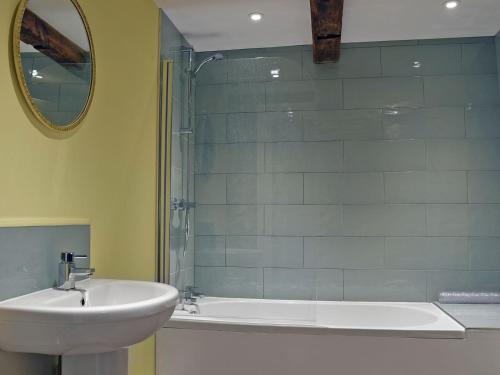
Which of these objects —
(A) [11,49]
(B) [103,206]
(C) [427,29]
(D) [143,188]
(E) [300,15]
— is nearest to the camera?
(A) [11,49]

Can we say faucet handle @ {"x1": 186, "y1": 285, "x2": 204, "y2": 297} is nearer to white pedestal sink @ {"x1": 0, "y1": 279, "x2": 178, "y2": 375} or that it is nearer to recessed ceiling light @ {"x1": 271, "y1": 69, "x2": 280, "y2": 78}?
white pedestal sink @ {"x1": 0, "y1": 279, "x2": 178, "y2": 375}

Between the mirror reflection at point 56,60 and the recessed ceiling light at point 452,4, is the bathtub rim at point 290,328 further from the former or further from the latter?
the recessed ceiling light at point 452,4

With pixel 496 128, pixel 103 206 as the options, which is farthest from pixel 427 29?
pixel 103 206

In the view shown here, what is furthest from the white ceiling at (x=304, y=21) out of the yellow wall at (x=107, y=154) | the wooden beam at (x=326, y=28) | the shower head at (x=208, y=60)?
the yellow wall at (x=107, y=154)

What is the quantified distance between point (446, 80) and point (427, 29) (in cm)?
42

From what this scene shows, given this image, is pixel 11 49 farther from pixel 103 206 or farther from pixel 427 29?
pixel 427 29

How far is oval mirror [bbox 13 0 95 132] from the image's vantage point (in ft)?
5.85

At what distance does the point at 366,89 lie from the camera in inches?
143

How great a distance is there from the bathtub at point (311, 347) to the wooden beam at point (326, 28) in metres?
1.86

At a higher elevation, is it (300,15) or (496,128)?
(300,15)

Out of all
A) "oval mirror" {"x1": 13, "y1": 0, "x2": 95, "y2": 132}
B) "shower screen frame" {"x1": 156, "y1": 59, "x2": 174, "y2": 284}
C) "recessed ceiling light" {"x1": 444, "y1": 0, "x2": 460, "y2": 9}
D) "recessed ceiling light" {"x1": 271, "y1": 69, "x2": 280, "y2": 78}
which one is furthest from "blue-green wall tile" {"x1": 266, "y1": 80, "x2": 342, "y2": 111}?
"oval mirror" {"x1": 13, "y1": 0, "x2": 95, "y2": 132}

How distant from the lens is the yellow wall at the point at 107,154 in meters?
1.73

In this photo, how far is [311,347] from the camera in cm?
268

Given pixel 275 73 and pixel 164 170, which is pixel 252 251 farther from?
pixel 275 73
